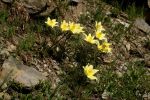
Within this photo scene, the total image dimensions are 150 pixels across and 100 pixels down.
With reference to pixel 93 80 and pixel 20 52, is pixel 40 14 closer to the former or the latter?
pixel 20 52

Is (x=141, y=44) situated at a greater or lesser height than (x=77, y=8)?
lesser

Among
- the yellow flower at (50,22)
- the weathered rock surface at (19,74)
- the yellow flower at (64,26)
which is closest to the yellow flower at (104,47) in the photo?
the yellow flower at (64,26)

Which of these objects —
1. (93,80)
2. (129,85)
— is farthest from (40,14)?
(129,85)

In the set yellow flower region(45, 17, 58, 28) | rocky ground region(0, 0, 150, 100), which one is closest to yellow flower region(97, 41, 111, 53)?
rocky ground region(0, 0, 150, 100)

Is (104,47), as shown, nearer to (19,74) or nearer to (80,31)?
(80,31)

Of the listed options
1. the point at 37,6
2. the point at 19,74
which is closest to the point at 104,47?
the point at 37,6

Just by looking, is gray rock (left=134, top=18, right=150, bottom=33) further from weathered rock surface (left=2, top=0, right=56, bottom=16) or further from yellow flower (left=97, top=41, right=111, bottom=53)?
weathered rock surface (left=2, top=0, right=56, bottom=16)
